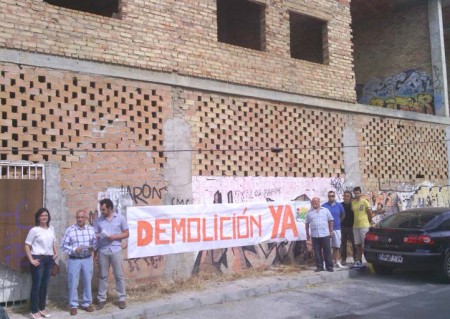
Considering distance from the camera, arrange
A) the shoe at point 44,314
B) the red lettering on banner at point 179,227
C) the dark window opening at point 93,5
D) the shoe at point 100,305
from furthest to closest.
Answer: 1. the dark window opening at point 93,5
2. the red lettering on banner at point 179,227
3. the shoe at point 100,305
4. the shoe at point 44,314

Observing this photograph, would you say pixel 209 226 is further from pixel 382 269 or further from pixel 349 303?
pixel 382 269

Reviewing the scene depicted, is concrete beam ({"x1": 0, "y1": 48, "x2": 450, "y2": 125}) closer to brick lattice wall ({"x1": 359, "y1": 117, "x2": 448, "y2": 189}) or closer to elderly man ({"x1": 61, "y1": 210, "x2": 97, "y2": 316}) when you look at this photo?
brick lattice wall ({"x1": 359, "y1": 117, "x2": 448, "y2": 189})

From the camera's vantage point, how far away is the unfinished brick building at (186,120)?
7500 mm

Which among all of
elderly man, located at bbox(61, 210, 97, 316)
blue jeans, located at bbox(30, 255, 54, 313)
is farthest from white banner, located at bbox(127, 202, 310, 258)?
blue jeans, located at bbox(30, 255, 54, 313)

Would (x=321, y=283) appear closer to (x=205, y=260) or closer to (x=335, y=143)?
(x=205, y=260)

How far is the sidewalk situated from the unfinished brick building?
73 cm

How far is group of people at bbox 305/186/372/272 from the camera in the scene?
991cm

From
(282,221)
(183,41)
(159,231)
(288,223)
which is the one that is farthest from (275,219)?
(183,41)

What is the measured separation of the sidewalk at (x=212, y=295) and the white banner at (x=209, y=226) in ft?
2.71

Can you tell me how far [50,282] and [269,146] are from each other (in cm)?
546

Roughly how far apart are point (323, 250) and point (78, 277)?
5.21 m

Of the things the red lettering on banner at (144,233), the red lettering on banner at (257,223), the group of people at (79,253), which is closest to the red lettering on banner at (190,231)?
the red lettering on banner at (144,233)

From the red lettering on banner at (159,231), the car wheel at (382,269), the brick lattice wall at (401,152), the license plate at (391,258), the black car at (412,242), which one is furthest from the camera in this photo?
the brick lattice wall at (401,152)

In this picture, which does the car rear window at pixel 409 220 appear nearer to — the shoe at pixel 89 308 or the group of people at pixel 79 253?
the group of people at pixel 79 253
